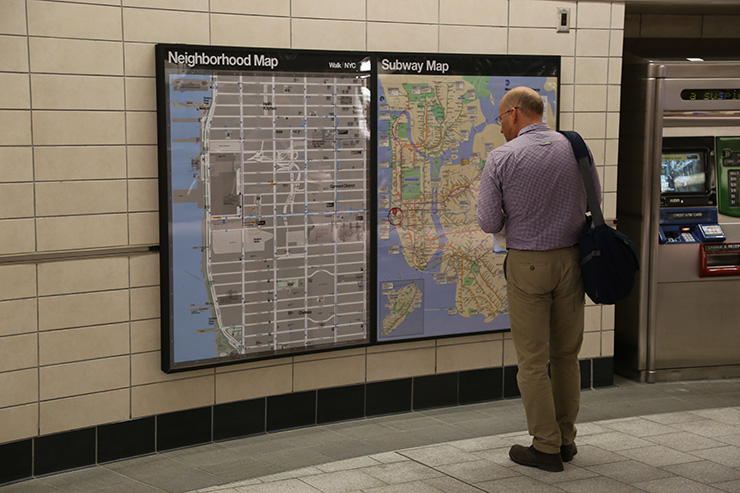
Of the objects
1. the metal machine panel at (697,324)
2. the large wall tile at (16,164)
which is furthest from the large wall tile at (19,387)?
the metal machine panel at (697,324)

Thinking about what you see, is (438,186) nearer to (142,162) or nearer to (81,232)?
(142,162)

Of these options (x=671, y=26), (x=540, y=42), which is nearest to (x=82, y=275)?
(x=540, y=42)

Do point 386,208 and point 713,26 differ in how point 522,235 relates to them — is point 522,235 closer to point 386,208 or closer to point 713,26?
point 386,208

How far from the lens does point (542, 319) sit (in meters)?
4.66

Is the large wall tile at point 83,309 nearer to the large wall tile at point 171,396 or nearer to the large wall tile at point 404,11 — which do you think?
the large wall tile at point 171,396

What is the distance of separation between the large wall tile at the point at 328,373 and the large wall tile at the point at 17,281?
167 cm

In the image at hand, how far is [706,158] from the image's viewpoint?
22.4ft

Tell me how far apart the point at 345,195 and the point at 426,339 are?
112 centimetres

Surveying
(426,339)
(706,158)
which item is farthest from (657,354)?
(426,339)

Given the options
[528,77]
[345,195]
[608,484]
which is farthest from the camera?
[528,77]

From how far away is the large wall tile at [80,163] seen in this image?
4691mm

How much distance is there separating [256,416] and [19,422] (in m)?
1.38

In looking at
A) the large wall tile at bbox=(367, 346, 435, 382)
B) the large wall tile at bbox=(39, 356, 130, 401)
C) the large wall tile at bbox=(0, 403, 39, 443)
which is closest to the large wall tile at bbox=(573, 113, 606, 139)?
the large wall tile at bbox=(367, 346, 435, 382)

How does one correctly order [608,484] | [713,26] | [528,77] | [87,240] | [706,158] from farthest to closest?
1. [713,26]
2. [706,158]
3. [528,77]
4. [87,240]
5. [608,484]
